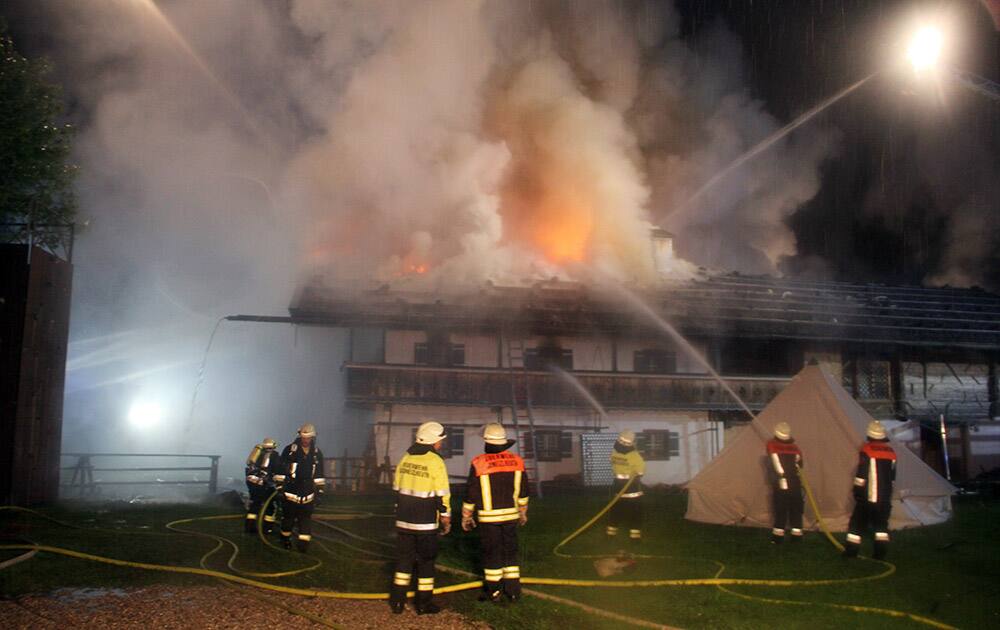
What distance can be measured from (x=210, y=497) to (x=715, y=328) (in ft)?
58.1

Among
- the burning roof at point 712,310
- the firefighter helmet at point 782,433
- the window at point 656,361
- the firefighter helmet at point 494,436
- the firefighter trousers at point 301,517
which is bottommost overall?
the firefighter trousers at point 301,517

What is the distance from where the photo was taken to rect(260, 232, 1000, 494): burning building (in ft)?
81.7

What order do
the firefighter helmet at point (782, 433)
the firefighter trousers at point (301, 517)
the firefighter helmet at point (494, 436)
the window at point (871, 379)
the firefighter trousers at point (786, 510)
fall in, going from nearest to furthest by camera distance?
1. the firefighter helmet at point (494, 436)
2. the firefighter trousers at point (301, 517)
3. the firefighter trousers at point (786, 510)
4. the firefighter helmet at point (782, 433)
5. the window at point (871, 379)

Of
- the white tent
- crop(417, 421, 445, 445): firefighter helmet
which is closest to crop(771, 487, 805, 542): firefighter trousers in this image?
the white tent

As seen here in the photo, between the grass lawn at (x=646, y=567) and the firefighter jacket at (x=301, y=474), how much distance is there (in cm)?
82

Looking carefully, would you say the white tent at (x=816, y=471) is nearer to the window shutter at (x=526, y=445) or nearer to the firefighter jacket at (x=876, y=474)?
the firefighter jacket at (x=876, y=474)

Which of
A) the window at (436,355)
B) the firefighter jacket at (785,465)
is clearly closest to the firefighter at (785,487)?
the firefighter jacket at (785,465)

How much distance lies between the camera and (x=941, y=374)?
95.2 ft

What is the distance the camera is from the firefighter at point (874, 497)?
10.2 meters

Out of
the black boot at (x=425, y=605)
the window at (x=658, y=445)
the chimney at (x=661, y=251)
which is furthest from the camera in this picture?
the chimney at (x=661, y=251)

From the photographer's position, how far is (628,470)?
12.2 meters

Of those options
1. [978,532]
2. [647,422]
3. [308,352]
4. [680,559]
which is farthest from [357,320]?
[978,532]

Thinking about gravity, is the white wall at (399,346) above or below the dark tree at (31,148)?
below

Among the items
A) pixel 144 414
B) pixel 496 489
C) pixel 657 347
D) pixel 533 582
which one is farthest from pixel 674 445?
pixel 144 414
